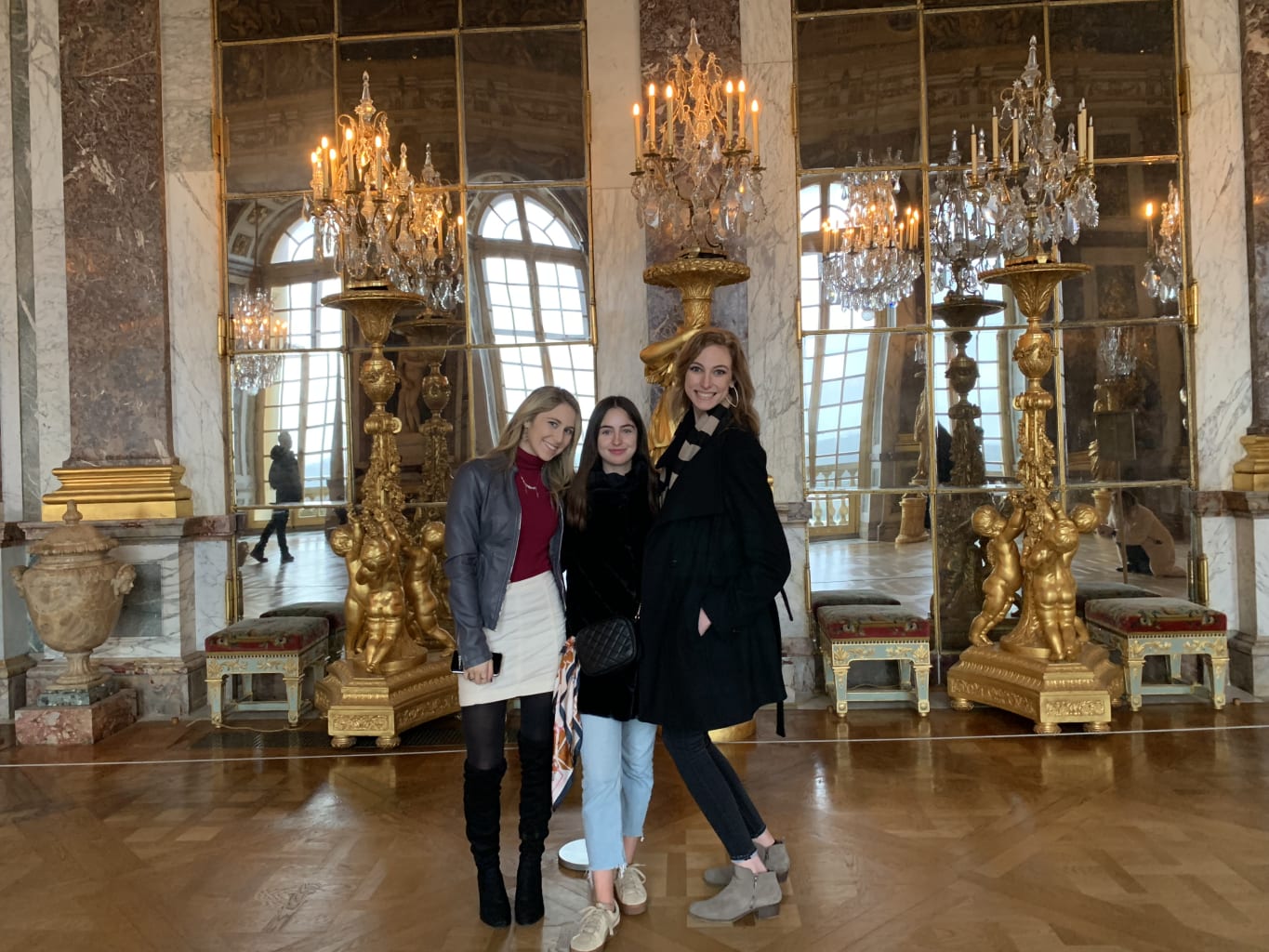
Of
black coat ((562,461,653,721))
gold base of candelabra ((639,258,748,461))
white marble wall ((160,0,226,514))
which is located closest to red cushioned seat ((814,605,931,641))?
gold base of candelabra ((639,258,748,461))

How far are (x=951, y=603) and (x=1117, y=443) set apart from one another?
4.34 ft

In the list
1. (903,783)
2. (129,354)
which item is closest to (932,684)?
(903,783)

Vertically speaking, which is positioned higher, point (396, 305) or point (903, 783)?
point (396, 305)

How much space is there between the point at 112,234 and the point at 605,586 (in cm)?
455

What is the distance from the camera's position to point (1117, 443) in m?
5.97

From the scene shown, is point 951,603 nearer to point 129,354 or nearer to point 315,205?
point 315,205

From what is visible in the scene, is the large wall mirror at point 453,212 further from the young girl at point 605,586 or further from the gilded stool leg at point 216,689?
the young girl at point 605,586

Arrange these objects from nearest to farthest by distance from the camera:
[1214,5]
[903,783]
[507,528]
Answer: [507,528] → [903,783] → [1214,5]

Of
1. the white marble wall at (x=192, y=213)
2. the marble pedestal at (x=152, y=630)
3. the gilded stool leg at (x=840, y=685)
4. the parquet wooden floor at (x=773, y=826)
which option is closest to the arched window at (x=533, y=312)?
the white marble wall at (x=192, y=213)

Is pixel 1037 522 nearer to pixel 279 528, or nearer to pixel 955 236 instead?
pixel 955 236

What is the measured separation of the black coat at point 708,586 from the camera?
2865 mm

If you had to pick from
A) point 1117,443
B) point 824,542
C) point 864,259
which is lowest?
point 824,542

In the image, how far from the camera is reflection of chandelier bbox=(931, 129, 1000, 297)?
6016 millimetres

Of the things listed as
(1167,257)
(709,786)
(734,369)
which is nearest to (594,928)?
(709,786)
